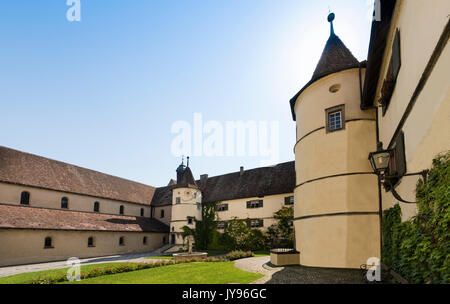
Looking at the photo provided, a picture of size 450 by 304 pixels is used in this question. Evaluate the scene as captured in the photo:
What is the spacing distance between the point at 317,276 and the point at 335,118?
805cm

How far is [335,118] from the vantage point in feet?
46.1

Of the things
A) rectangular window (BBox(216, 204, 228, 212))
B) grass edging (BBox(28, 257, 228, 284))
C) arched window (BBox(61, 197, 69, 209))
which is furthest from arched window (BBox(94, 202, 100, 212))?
grass edging (BBox(28, 257, 228, 284))

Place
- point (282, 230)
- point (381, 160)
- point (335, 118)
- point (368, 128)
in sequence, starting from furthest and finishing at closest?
point (282, 230) → point (335, 118) → point (368, 128) → point (381, 160)

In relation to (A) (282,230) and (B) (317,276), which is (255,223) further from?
(B) (317,276)

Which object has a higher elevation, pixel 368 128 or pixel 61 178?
pixel 368 128

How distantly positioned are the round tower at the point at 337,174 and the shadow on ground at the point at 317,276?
642mm

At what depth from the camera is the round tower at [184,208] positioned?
1325 inches

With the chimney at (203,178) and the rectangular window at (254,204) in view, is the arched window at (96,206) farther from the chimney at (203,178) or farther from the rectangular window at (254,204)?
the rectangular window at (254,204)

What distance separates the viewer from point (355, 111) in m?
13.4

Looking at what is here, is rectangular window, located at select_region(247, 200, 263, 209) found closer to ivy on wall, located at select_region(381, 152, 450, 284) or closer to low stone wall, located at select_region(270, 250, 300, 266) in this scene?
low stone wall, located at select_region(270, 250, 300, 266)

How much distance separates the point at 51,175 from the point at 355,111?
30.7m

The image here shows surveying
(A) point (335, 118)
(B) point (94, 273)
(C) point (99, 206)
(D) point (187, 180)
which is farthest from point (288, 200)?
(C) point (99, 206)

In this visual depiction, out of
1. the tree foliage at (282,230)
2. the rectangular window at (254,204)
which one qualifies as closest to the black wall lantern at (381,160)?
the tree foliage at (282,230)
